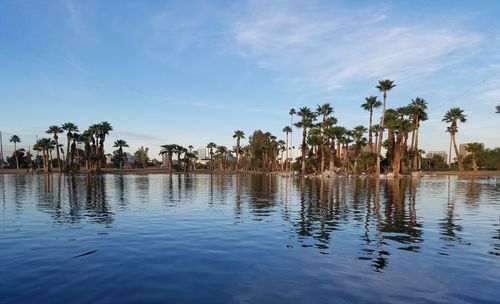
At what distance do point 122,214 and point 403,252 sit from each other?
732 inches

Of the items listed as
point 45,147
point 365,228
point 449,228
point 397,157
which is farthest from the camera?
point 45,147

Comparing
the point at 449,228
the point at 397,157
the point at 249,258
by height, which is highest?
the point at 397,157

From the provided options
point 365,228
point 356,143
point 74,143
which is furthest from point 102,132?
point 365,228

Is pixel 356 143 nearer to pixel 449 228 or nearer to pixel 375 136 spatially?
pixel 375 136

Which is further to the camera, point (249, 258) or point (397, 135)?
point (397, 135)

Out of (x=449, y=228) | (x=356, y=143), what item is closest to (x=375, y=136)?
(x=356, y=143)

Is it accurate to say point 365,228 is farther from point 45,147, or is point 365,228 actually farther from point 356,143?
point 45,147

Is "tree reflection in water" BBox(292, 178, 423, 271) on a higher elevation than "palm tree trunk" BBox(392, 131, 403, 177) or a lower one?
lower

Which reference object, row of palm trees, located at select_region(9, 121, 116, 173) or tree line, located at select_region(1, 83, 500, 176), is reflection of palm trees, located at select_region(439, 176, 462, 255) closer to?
tree line, located at select_region(1, 83, 500, 176)

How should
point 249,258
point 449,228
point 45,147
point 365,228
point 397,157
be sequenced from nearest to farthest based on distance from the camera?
point 249,258, point 365,228, point 449,228, point 397,157, point 45,147

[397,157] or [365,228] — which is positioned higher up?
[397,157]

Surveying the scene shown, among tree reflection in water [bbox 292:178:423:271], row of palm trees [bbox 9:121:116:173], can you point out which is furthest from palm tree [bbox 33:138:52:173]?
tree reflection in water [bbox 292:178:423:271]

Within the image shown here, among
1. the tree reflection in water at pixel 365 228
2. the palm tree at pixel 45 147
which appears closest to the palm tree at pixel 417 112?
the tree reflection in water at pixel 365 228

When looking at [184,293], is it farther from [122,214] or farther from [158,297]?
[122,214]
